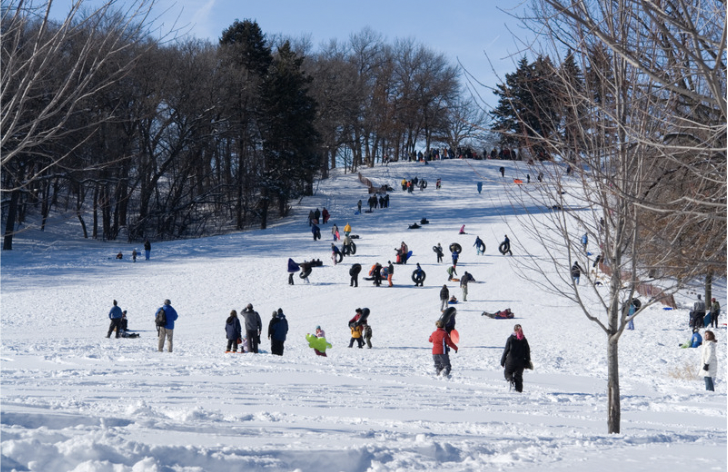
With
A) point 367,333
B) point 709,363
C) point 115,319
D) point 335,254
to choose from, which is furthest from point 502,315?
point 115,319

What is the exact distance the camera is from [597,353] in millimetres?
19328

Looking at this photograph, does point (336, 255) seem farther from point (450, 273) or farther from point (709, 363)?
point (709, 363)

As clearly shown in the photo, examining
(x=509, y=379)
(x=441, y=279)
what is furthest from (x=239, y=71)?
(x=509, y=379)

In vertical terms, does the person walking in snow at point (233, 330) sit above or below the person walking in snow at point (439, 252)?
below

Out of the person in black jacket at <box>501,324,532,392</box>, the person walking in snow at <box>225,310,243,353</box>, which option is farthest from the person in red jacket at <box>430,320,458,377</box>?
the person walking in snow at <box>225,310,243,353</box>

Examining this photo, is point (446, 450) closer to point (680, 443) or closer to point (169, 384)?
point (680, 443)

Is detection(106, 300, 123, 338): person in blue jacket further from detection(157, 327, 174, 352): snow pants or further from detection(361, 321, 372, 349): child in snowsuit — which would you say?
detection(361, 321, 372, 349): child in snowsuit

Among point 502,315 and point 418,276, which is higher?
point 418,276

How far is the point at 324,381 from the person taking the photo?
1171cm

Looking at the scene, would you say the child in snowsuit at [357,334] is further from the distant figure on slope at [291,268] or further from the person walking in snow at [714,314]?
the person walking in snow at [714,314]

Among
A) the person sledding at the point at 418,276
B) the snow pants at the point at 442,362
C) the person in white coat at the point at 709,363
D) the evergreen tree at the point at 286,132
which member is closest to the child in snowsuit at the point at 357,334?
the snow pants at the point at 442,362

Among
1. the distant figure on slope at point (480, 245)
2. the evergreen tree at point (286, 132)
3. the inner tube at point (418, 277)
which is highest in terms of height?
the evergreen tree at point (286, 132)

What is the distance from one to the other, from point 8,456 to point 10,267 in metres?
31.1

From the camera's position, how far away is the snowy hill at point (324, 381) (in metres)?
6.40
